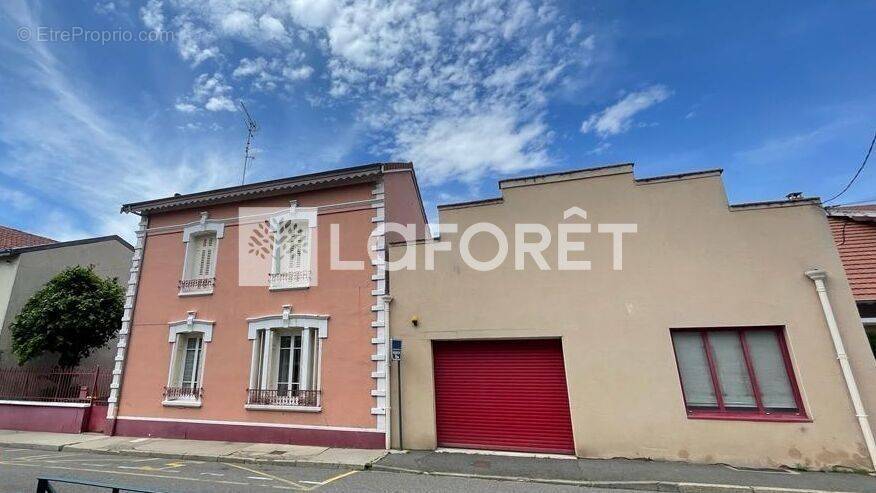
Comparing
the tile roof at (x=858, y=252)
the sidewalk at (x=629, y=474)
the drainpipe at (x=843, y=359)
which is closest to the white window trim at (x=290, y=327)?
the sidewalk at (x=629, y=474)

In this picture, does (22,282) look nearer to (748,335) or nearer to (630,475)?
(630,475)

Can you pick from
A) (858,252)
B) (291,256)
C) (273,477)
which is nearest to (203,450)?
→ (273,477)

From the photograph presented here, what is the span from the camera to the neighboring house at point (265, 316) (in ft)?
31.9

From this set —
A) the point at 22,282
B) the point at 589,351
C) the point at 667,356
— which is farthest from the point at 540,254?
the point at 22,282

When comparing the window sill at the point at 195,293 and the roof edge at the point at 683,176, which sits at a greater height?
the roof edge at the point at 683,176

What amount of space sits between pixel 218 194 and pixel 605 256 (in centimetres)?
1070

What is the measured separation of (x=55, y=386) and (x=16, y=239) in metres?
8.92

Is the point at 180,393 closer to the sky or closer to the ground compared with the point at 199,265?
closer to the ground

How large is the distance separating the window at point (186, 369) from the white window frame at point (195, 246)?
1238 millimetres

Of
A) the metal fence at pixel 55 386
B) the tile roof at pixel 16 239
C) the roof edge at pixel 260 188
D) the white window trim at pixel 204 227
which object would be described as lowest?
the metal fence at pixel 55 386

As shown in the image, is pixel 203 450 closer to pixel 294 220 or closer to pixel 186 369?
pixel 186 369

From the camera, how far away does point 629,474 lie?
279 inches

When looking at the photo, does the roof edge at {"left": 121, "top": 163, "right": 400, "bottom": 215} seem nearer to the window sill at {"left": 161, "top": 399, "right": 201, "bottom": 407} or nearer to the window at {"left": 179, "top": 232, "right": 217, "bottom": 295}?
the window at {"left": 179, "top": 232, "right": 217, "bottom": 295}

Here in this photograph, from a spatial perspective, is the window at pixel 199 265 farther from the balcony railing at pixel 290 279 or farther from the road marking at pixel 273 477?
the road marking at pixel 273 477
